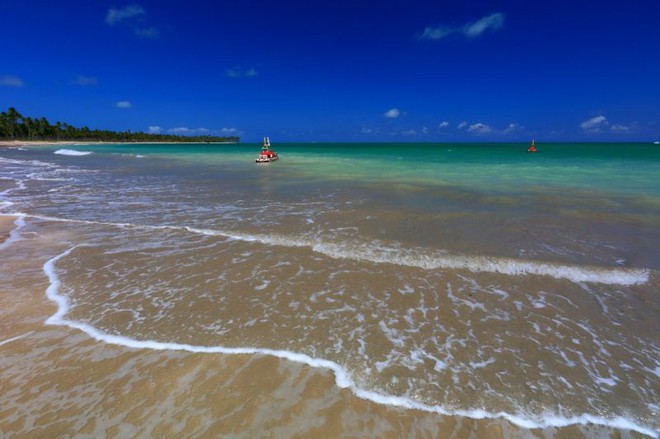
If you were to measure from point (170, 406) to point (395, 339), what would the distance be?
309 centimetres

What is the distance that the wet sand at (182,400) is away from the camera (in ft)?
11.2

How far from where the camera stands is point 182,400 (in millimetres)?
3752

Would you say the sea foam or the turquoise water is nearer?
the sea foam

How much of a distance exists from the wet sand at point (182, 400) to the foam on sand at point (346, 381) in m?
0.08

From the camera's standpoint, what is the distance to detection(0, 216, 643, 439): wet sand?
343cm

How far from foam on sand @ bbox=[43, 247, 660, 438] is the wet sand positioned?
8 centimetres

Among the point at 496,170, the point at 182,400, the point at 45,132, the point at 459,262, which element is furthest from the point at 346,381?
the point at 45,132

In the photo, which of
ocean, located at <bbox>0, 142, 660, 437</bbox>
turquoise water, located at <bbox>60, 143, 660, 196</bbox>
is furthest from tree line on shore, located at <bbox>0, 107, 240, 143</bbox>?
ocean, located at <bbox>0, 142, 660, 437</bbox>

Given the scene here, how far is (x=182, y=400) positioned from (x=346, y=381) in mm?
1925

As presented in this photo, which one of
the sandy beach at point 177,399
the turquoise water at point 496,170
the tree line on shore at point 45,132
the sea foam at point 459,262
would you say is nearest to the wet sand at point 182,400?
the sandy beach at point 177,399

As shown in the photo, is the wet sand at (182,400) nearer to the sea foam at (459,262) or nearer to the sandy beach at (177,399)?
the sandy beach at (177,399)

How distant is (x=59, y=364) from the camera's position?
4309 millimetres

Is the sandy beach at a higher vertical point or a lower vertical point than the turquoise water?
lower

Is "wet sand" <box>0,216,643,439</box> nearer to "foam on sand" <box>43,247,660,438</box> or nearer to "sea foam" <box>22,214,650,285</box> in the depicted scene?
"foam on sand" <box>43,247,660,438</box>
